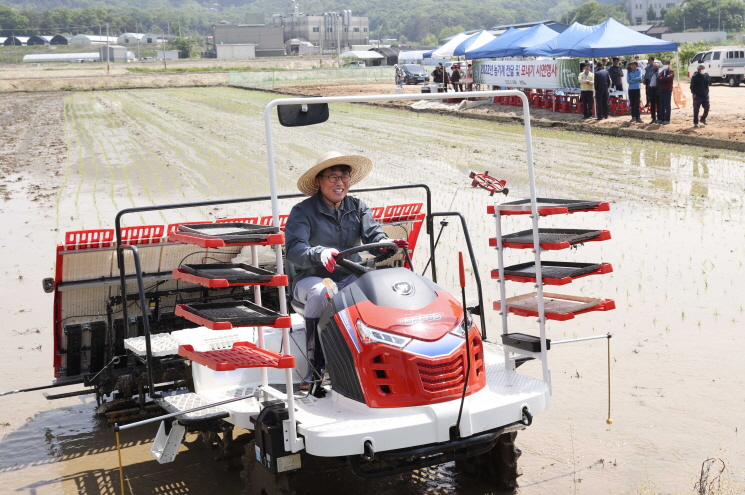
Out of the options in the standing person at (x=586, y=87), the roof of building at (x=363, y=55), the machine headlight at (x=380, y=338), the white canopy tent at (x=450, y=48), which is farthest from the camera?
the roof of building at (x=363, y=55)

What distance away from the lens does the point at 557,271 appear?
572cm

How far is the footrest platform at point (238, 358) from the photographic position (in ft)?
14.9

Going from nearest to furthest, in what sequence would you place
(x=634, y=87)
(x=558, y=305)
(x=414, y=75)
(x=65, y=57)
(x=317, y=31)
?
(x=558, y=305) < (x=634, y=87) < (x=414, y=75) < (x=65, y=57) < (x=317, y=31)

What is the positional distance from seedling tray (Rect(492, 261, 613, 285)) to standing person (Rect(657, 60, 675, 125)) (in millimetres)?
18137

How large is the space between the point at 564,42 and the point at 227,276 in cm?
2573

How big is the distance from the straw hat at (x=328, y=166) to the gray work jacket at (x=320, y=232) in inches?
4.2

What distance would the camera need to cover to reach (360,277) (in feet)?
17.3

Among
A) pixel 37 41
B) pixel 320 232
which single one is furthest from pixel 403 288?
pixel 37 41

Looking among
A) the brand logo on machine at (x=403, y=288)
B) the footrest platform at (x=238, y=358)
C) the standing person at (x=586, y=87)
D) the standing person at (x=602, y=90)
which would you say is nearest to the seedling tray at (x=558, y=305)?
the brand logo on machine at (x=403, y=288)

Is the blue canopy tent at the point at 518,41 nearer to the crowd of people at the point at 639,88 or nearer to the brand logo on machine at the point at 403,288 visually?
the crowd of people at the point at 639,88

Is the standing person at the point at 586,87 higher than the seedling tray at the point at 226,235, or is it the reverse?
the standing person at the point at 586,87

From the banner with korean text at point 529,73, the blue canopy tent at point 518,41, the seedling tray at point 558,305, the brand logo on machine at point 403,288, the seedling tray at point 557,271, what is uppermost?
the blue canopy tent at point 518,41

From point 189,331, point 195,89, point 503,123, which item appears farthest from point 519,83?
point 195,89

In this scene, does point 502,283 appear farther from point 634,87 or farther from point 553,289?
point 634,87
